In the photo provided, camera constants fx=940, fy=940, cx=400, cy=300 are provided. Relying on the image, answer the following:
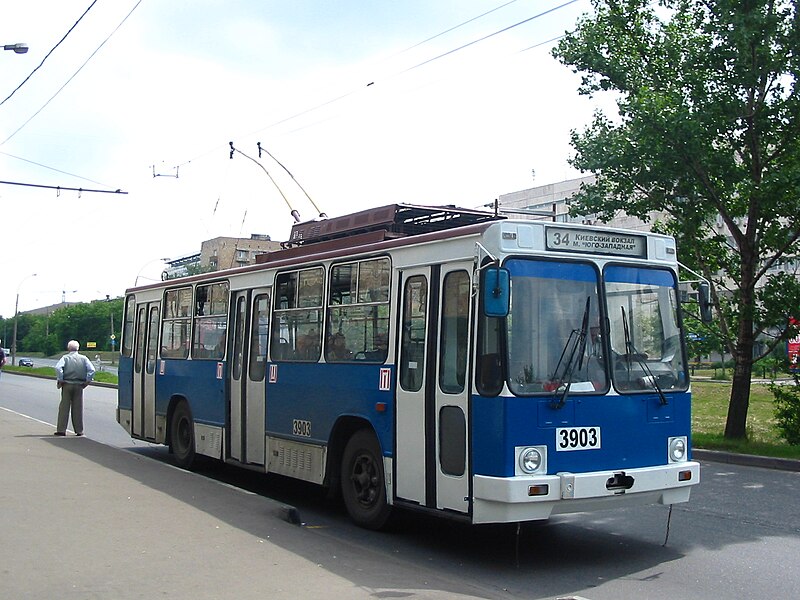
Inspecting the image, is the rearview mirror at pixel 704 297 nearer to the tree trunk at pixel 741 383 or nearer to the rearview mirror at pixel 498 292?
the rearview mirror at pixel 498 292

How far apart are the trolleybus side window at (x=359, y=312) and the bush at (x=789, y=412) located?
9995 millimetres

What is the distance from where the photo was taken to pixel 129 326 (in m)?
16.5

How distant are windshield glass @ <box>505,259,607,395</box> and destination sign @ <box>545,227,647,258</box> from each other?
0.55ft

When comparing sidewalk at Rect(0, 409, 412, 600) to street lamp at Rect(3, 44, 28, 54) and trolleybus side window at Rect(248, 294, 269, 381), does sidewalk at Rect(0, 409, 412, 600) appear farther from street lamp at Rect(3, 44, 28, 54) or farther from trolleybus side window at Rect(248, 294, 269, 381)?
street lamp at Rect(3, 44, 28, 54)

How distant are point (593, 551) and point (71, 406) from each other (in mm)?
11483

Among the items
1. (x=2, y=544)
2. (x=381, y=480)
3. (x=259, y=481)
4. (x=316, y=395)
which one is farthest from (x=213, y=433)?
(x=2, y=544)

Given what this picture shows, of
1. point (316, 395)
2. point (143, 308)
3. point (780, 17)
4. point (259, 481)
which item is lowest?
point (259, 481)

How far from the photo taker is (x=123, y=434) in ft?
66.6

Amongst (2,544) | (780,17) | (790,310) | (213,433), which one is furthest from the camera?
(790,310)

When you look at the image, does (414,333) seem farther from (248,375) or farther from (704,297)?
(248,375)

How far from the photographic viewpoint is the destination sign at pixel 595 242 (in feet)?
26.6

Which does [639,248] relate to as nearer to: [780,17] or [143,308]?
[780,17]

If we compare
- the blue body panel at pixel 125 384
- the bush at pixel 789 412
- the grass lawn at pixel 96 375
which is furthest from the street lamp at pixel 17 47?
the grass lawn at pixel 96 375

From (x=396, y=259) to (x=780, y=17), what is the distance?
9435 millimetres
